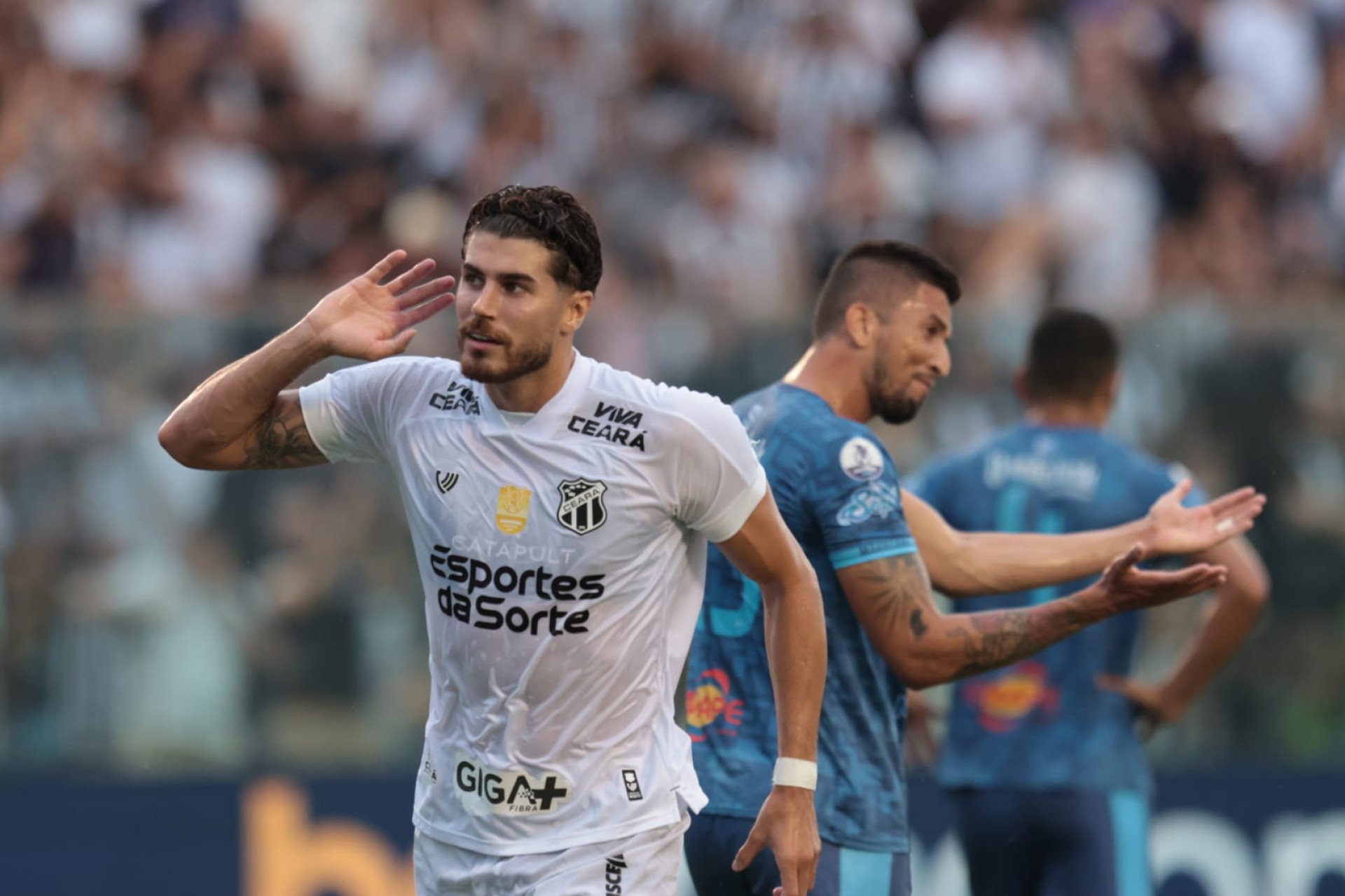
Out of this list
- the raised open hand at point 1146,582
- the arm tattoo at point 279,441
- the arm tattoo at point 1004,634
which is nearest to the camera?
the arm tattoo at point 279,441

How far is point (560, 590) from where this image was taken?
507cm

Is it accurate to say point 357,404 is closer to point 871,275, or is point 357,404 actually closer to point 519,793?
point 519,793

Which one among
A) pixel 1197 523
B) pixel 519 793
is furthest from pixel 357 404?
pixel 1197 523

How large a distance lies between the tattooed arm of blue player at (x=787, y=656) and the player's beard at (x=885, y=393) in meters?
1.02

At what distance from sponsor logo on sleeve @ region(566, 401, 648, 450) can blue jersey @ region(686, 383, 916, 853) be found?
0.83 m

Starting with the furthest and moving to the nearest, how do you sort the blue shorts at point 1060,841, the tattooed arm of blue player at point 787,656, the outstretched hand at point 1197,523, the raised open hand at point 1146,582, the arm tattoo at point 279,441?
1. the blue shorts at point 1060,841
2. the outstretched hand at point 1197,523
3. the raised open hand at point 1146,582
4. the arm tattoo at point 279,441
5. the tattooed arm of blue player at point 787,656

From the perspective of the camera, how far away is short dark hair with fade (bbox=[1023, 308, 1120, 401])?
25.2ft

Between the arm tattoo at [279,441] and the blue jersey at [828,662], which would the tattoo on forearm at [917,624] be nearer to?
the blue jersey at [828,662]

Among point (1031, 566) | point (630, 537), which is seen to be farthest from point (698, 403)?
point (1031, 566)

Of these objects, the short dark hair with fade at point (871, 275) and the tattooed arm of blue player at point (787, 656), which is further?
the short dark hair with fade at point (871, 275)

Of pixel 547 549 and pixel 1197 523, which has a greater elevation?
pixel 1197 523

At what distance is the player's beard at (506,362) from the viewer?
16.4 feet

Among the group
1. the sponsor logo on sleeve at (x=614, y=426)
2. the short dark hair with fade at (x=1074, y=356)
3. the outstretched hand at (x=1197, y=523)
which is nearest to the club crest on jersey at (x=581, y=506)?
the sponsor logo on sleeve at (x=614, y=426)

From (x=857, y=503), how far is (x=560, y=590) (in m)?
1.08
